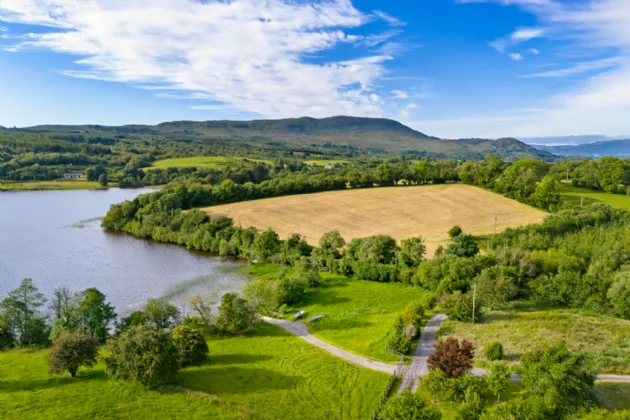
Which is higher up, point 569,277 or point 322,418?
point 569,277

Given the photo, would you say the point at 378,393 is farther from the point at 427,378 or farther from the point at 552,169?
Result: the point at 552,169

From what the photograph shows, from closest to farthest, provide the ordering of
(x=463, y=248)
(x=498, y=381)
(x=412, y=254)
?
(x=498, y=381), (x=463, y=248), (x=412, y=254)

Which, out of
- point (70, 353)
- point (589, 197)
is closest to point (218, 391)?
point (70, 353)

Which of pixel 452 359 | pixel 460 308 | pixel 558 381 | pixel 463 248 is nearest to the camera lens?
pixel 558 381

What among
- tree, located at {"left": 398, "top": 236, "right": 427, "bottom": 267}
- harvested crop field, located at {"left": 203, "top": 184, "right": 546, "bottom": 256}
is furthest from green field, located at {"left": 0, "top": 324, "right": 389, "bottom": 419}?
harvested crop field, located at {"left": 203, "top": 184, "right": 546, "bottom": 256}

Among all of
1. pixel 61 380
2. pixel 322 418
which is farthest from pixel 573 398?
pixel 61 380

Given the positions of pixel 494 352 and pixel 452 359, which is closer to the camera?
pixel 452 359

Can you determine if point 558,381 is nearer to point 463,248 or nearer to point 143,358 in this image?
point 143,358
